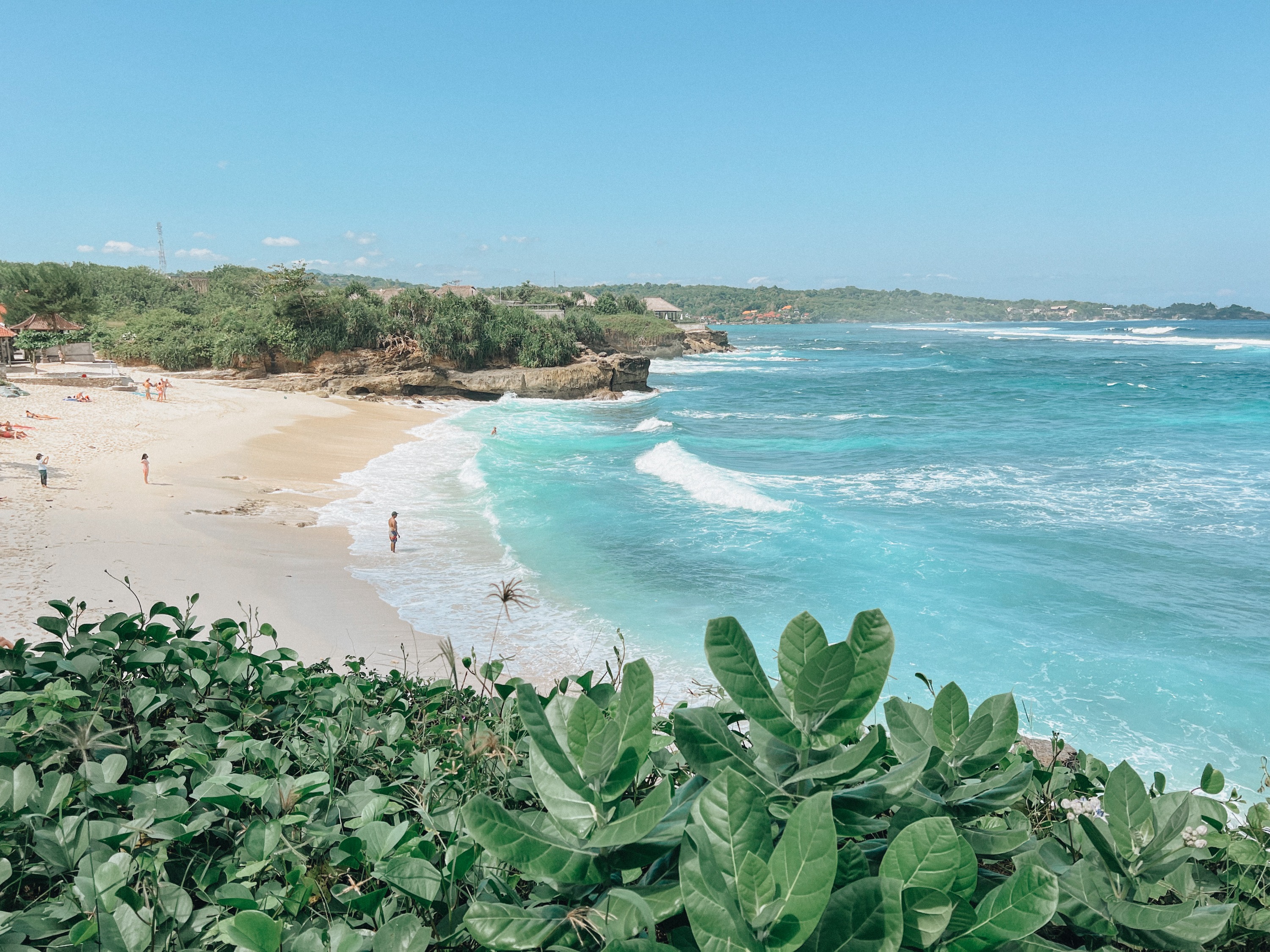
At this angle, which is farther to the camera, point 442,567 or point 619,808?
point 442,567

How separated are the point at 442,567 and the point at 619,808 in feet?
46.1

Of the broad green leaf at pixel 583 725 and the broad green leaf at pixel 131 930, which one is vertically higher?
the broad green leaf at pixel 583 725

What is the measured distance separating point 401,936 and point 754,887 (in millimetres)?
520

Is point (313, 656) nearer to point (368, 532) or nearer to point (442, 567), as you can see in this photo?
point (442, 567)

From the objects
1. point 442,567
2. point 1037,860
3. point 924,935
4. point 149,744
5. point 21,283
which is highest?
point 21,283

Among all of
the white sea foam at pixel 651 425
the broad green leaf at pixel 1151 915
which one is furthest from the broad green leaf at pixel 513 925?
the white sea foam at pixel 651 425

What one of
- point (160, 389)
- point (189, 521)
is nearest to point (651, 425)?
point (160, 389)

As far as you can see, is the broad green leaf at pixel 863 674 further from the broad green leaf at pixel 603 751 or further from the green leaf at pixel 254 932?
the green leaf at pixel 254 932

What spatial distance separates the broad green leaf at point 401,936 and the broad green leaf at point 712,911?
1.35 ft

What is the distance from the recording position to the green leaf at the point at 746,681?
1.08 meters

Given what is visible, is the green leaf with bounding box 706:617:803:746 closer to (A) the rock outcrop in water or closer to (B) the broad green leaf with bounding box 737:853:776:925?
(B) the broad green leaf with bounding box 737:853:776:925

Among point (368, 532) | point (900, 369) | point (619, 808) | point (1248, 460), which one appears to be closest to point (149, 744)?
point (619, 808)

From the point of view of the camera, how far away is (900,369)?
6744cm

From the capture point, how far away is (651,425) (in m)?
35.7
